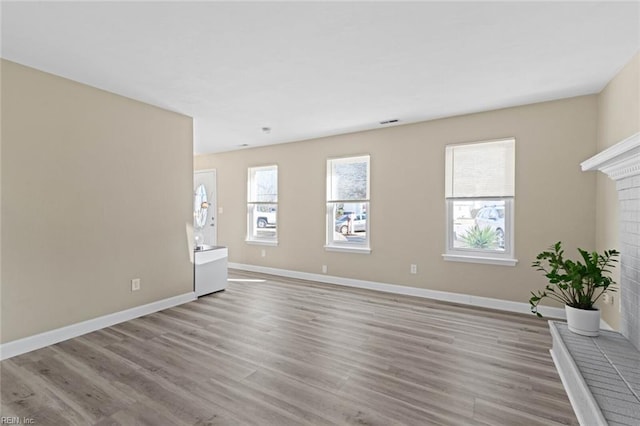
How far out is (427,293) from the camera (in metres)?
4.40

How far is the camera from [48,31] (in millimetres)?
2242

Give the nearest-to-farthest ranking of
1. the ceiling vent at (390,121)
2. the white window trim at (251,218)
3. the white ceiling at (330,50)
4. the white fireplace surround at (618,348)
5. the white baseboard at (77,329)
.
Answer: the white fireplace surround at (618,348) → the white ceiling at (330,50) → the white baseboard at (77,329) → the ceiling vent at (390,121) → the white window trim at (251,218)

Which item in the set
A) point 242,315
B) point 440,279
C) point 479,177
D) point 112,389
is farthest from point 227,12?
point 440,279

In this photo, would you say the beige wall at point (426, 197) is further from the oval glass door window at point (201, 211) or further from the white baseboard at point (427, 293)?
the oval glass door window at point (201, 211)

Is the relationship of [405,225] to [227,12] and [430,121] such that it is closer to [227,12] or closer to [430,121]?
[430,121]

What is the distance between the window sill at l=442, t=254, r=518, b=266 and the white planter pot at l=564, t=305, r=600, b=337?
127 cm

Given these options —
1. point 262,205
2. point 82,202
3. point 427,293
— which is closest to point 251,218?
point 262,205

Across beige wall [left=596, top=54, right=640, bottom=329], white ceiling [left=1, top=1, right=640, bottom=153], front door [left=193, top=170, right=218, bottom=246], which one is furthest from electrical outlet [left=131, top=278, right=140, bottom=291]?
beige wall [left=596, top=54, right=640, bottom=329]

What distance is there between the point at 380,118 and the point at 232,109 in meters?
2.01

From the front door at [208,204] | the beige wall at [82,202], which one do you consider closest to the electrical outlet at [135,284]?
the beige wall at [82,202]

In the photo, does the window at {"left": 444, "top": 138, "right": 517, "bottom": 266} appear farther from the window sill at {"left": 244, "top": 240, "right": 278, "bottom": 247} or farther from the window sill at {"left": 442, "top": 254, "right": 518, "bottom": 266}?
the window sill at {"left": 244, "top": 240, "right": 278, "bottom": 247}

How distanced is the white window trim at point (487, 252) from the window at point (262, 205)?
3129 millimetres

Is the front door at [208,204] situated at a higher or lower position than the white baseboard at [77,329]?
higher

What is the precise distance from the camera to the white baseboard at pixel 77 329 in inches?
104
